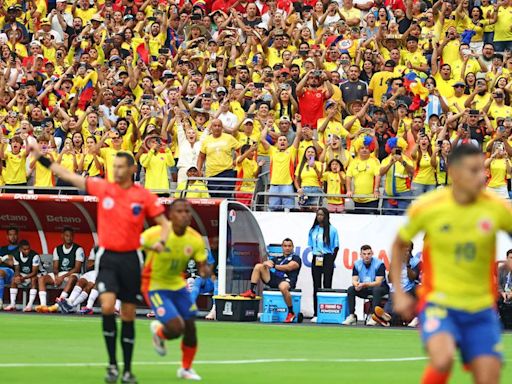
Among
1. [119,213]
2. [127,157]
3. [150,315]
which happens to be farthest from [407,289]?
[127,157]

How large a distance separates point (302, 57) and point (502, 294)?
29.3ft

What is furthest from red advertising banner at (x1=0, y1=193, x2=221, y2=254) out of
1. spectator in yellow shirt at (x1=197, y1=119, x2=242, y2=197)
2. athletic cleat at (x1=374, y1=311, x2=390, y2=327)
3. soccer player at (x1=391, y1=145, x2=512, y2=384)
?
soccer player at (x1=391, y1=145, x2=512, y2=384)

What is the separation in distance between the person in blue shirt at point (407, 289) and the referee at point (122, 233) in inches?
472

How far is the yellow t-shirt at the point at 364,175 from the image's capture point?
2705 centimetres

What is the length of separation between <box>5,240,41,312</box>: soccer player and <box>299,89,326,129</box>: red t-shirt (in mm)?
6537

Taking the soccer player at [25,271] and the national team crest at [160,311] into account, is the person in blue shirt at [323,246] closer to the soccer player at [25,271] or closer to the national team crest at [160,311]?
the soccer player at [25,271]

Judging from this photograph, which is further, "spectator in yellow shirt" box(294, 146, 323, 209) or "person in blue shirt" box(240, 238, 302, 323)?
"spectator in yellow shirt" box(294, 146, 323, 209)

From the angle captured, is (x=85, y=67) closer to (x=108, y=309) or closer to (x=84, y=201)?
(x=84, y=201)

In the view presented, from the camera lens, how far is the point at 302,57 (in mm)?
31531

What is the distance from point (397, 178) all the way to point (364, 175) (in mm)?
664

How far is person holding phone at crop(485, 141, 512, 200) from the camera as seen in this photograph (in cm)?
2619

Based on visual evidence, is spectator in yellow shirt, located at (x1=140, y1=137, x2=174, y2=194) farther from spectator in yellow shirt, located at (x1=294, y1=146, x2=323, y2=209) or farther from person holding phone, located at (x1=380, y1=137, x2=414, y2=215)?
person holding phone, located at (x1=380, y1=137, x2=414, y2=215)

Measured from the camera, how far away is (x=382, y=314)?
25.8 metres

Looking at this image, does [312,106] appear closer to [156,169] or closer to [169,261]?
[156,169]
